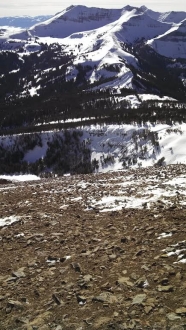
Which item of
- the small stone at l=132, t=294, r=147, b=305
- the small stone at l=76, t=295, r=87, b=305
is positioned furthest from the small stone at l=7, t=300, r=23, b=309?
the small stone at l=132, t=294, r=147, b=305

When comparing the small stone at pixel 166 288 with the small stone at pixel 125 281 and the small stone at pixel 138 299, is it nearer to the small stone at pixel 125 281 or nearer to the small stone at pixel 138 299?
the small stone at pixel 138 299

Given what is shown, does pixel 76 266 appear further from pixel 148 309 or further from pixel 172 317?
pixel 172 317

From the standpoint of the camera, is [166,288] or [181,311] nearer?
[181,311]

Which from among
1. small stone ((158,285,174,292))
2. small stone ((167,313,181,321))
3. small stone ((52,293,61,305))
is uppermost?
small stone ((167,313,181,321))

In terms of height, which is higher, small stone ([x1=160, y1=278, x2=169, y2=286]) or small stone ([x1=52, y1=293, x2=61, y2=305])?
small stone ([x1=160, y1=278, x2=169, y2=286])

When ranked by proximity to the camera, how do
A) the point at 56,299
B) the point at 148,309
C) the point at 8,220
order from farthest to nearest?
the point at 8,220
the point at 56,299
the point at 148,309

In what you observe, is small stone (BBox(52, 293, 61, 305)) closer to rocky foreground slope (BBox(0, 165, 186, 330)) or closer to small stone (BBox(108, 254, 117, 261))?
rocky foreground slope (BBox(0, 165, 186, 330))

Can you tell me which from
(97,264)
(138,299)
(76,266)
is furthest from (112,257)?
(138,299)

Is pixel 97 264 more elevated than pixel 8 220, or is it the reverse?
pixel 97 264

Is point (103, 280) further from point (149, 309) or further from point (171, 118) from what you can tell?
point (171, 118)

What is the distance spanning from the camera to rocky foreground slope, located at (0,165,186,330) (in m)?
9.81

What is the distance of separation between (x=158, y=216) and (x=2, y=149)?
149890mm

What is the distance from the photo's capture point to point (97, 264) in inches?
502

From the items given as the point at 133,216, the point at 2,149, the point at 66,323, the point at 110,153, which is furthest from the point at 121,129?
the point at 66,323
